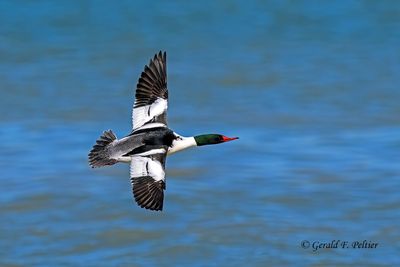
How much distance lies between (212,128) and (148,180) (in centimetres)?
540

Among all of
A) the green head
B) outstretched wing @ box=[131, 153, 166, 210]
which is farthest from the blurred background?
outstretched wing @ box=[131, 153, 166, 210]

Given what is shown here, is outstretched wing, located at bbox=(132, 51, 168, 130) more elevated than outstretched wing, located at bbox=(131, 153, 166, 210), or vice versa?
outstretched wing, located at bbox=(132, 51, 168, 130)

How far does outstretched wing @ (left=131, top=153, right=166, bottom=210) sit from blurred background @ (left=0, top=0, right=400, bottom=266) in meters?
1.98

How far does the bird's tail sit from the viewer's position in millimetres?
10367

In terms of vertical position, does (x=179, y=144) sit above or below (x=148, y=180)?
above

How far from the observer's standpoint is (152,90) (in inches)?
433

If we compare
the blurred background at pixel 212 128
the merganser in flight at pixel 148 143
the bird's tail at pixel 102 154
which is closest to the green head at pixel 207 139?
the merganser in flight at pixel 148 143

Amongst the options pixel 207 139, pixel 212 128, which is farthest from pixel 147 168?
pixel 212 128

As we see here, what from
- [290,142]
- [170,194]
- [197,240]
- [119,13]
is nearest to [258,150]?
[290,142]

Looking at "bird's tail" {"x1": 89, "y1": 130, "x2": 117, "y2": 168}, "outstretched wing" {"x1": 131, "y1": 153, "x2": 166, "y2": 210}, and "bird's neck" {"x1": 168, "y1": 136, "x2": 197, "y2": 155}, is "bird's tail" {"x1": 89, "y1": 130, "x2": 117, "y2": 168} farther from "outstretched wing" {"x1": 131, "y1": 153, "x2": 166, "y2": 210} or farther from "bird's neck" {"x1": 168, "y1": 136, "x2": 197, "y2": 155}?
"bird's neck" {"x1": 168, "y1": 136, "x2": 197, "y2": 155}

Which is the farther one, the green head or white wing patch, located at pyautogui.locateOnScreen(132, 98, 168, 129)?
white wing patch, located at pyautogui.locateOnScreen(132, 98, 168, 129)

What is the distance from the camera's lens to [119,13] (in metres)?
21.1

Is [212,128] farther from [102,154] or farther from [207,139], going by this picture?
[102,154]

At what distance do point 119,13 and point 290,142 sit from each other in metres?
6.62
